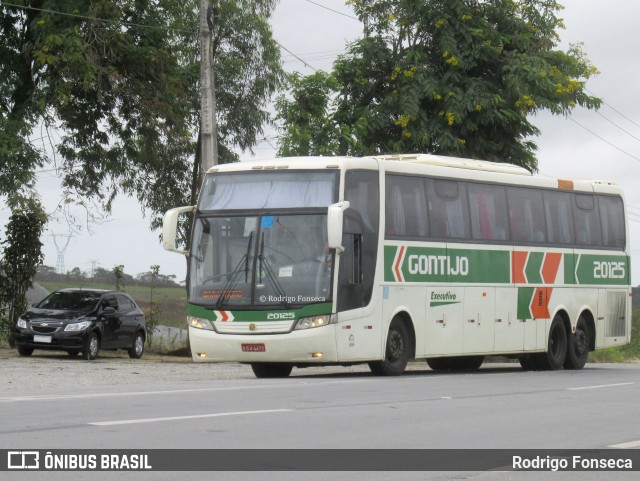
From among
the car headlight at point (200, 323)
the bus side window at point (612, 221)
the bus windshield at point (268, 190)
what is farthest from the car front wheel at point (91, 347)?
the bus side window at point (612, 221)

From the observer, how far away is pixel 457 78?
38.5 metres

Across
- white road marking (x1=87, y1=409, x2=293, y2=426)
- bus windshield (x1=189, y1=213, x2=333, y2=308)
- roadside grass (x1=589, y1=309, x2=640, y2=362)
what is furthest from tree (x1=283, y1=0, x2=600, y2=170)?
white road marking (x1=87, y1=409, x2=293, y2=426)

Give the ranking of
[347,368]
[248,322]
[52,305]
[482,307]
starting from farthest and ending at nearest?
1. [52,305]
2. [347,368]
3. [482,307]
4. [248,322]

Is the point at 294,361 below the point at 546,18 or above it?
below

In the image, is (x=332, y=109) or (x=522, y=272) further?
(x=332, y=109)

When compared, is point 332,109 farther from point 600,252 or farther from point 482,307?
point 482,307

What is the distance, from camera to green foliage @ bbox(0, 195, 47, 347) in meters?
33.8

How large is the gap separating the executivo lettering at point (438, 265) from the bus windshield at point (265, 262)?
2545 millimetres

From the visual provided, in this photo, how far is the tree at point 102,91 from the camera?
3003cm

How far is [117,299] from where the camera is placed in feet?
107

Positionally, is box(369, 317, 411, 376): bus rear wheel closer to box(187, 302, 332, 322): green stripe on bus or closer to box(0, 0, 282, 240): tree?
box(187, 302, 332, 322): green stripe on bus

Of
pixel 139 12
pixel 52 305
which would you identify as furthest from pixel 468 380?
pixel 139 12

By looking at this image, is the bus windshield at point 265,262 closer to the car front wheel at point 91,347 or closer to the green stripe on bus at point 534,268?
the green stripe on bus at point 534,268

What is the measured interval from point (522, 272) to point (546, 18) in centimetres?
1635
